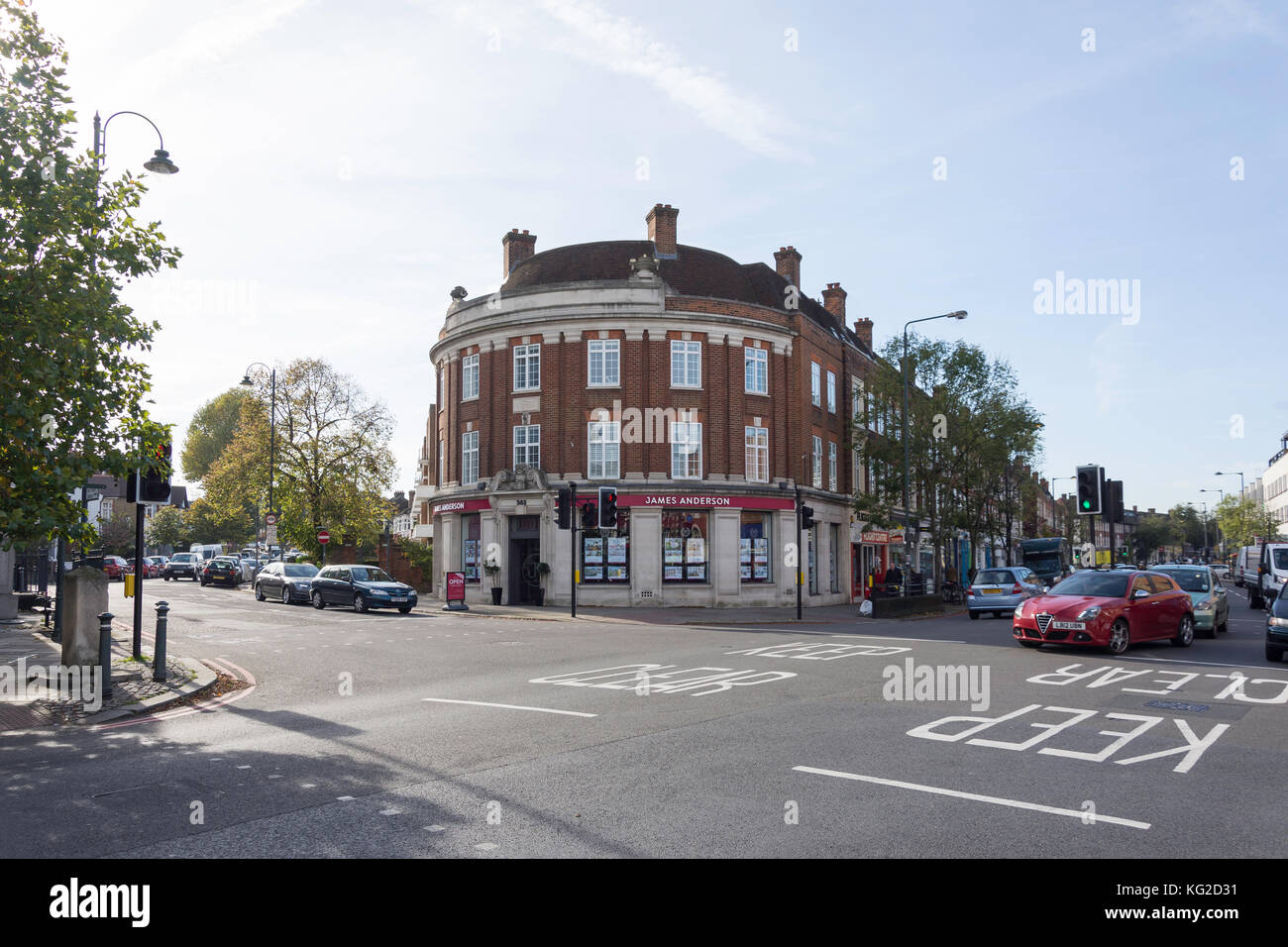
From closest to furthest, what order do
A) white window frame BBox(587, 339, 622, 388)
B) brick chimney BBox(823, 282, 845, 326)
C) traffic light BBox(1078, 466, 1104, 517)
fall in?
traffic light BBox(1078, 466, 1104, 517) < white window frame BBox(587, 339, 622, 388) < brick chimney BBox(823, 282, 845, 326)

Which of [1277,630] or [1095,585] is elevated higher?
[1095,585]

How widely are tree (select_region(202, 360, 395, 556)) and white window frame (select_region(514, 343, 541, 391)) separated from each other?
46.5 ft

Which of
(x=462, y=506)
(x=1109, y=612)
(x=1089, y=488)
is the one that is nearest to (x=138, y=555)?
(x=1109, y=612)

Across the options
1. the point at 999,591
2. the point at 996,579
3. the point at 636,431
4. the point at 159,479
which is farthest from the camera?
the point at 636,431

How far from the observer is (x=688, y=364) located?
3575 centimetres

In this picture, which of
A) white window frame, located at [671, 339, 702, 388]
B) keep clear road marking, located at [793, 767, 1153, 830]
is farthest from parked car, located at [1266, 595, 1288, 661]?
white window frame, located at [671, 339, 702, 388]

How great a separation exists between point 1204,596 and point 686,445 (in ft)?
62.4

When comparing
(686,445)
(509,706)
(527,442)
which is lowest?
(509,706)

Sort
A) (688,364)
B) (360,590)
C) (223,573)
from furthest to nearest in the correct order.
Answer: (223,573) < (688,364) < (360,590)

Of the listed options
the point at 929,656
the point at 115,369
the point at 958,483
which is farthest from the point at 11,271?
the point at 958,483

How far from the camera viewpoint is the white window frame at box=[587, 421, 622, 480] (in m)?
34.9

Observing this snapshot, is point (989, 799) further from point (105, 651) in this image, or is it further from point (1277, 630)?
point (1277, 630)

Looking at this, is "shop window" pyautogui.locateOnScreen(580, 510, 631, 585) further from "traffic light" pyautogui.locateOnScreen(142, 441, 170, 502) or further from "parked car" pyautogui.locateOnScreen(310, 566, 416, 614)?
"traffic light" pyautogui.locateOnScreen(142, 441, 170, 502)

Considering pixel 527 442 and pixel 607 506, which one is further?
pixel 527 442
